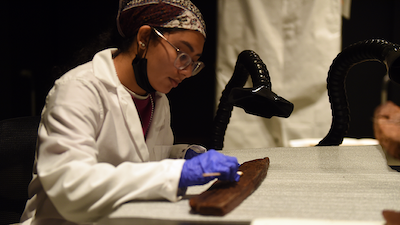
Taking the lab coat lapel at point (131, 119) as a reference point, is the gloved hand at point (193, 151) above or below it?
below

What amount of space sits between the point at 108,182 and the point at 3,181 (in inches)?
27.2

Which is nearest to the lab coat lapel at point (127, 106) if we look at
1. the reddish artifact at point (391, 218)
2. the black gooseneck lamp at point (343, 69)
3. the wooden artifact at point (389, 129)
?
the reddish artifact at point (391, 218)

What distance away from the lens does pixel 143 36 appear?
1.24 meters

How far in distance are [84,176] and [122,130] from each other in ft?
1.03

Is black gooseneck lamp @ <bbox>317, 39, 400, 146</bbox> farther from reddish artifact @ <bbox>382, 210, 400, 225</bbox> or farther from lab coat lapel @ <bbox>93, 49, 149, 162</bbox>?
lab coat lapel @ <bbox>93, 49, 149, 162</bbox>

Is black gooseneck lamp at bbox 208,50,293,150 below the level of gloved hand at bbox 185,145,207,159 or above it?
above

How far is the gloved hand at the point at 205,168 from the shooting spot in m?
0.92

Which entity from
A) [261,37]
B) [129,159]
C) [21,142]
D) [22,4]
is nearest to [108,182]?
[129,159]

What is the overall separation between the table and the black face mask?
0.45 meters

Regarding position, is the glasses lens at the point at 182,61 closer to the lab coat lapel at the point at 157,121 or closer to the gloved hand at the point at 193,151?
the lab coat lapel at the point at 157,121

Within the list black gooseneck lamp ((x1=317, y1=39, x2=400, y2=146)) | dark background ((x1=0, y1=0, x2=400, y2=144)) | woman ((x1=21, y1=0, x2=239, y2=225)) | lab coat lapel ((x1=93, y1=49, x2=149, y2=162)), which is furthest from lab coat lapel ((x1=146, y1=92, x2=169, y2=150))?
dark background ((x1=0, y1=0, x2=400, y2=144))

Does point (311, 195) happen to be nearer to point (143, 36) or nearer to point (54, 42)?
point (143, 36)

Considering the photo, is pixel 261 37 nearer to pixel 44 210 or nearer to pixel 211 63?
pixel 211 63

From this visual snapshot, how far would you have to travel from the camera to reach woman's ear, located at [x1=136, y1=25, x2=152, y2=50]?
1228 mm
